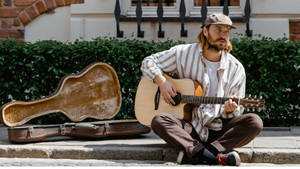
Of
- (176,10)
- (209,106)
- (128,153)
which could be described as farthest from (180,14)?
(128,153)

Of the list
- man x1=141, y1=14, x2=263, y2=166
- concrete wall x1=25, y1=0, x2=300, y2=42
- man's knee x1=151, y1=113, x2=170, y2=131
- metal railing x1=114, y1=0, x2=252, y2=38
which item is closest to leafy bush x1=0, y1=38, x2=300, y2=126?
metal railing x1=114, y1=0, x2=252, y2=38

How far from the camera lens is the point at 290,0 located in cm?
714

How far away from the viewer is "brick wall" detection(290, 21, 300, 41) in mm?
7133

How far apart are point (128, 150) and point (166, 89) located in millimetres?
568

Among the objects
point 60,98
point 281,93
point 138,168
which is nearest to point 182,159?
point 138,168

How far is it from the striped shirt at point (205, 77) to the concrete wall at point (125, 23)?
2699 mm

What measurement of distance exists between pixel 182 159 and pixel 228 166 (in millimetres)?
345

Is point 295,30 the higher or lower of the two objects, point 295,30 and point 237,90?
the higher

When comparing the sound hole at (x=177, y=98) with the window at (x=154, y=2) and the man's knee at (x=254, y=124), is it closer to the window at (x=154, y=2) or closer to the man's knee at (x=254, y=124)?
the man's knee at (x=254, y=124)

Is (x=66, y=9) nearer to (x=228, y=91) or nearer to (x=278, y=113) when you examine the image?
(x=278, y=113)

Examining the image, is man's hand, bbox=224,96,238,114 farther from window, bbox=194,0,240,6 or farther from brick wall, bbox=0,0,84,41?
brick wall, bbox=0,0,84,41

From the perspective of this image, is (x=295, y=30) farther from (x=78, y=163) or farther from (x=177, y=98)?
(x=78, y=163)

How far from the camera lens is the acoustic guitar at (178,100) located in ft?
13.7

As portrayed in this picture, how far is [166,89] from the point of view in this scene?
4.47m
